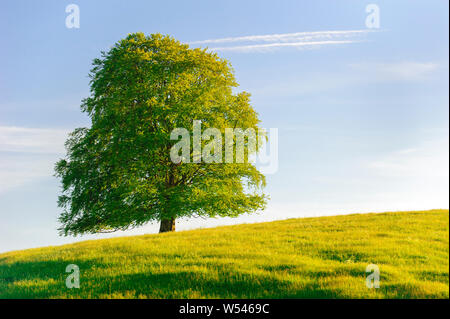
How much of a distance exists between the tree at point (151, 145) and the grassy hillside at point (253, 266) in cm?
543

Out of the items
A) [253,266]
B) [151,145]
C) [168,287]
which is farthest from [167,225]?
[168,287]

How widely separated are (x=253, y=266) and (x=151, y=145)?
41.1 feet

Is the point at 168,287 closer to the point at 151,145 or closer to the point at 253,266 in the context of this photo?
the point at 253,266

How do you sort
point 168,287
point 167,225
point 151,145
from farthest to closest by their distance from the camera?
point 167,225, point 151,145, point 168,287

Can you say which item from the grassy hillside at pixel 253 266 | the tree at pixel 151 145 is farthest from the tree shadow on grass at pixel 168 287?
the tree at pixel 151 145

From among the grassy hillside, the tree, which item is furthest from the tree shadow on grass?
the tree

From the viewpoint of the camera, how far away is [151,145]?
22.8 m

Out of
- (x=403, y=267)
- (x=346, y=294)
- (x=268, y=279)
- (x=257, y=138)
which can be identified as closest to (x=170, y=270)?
(x=268, y=279)

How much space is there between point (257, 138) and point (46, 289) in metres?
17.6

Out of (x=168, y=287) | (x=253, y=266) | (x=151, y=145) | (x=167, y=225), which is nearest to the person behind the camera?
(x=168, y=287)

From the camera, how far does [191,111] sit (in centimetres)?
2364

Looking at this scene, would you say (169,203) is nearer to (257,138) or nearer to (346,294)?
(257,138)

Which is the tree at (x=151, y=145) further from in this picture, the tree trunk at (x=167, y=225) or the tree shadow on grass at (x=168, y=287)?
the tree shadow on grass at (x=168, y=287)

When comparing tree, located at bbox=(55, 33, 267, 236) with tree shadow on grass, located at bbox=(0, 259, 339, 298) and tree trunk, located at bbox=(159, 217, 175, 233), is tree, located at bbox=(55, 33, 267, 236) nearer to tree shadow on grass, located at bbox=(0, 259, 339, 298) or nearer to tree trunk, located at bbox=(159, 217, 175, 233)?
tree trunk, located at bbox=(159, 217, 175, 233)
